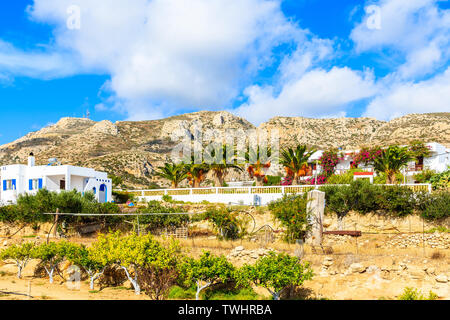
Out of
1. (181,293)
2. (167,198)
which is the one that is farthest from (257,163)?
(181,293)

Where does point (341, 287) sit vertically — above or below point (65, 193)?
below

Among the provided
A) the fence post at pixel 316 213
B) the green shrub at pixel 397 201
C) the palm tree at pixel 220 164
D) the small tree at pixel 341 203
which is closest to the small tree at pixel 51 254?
the fence post at pixel 316 213

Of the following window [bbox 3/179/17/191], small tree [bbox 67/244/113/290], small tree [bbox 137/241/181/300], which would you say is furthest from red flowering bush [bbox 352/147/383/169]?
window [bbox 3/179/17/191]

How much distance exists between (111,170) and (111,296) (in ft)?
186

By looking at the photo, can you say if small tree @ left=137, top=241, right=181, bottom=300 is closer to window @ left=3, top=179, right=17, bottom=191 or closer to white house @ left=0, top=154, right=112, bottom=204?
white house @ left=0, top=154, right=112, bottom=204

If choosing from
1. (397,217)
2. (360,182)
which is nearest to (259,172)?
(360,182)

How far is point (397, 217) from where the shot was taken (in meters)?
22.7

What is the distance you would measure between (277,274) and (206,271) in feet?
10.2

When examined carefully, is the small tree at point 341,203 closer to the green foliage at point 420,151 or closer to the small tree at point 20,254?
the green foliage at point 420,151

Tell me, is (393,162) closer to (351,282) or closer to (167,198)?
(351,282)

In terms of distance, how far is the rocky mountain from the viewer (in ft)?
229

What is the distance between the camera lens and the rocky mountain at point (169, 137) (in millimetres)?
69938
